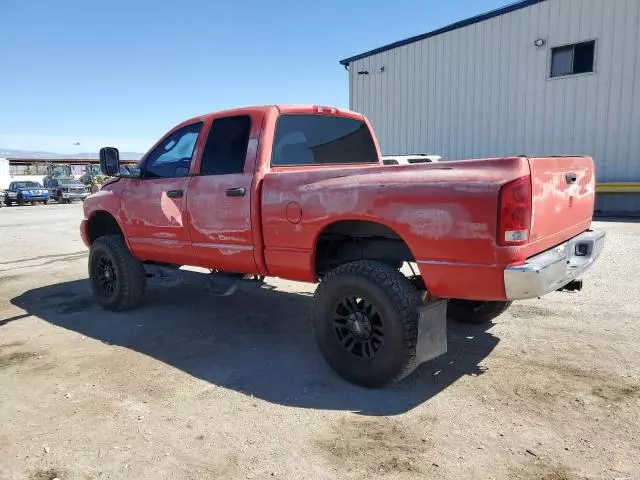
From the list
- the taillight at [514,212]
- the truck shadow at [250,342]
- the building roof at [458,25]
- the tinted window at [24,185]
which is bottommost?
→ the truck shadow at [250,342]

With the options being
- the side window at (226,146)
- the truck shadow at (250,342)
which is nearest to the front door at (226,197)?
the side window at (226,146)

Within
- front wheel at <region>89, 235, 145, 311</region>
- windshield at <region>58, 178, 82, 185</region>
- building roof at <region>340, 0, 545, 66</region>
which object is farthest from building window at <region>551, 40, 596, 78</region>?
windshield at <region>58, 178, 82, 185</region>

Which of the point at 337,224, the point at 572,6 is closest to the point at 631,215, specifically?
the point at 572,6

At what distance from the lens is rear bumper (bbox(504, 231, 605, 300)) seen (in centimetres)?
285

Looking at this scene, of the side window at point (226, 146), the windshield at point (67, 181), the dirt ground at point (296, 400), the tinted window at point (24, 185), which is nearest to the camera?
the dirt ground at point (296, 400)

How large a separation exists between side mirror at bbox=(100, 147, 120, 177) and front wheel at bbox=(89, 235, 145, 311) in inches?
33.8

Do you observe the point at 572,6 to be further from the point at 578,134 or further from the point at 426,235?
the point at 426,235

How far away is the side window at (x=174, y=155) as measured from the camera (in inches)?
192

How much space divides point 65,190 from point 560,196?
32794 millimetres

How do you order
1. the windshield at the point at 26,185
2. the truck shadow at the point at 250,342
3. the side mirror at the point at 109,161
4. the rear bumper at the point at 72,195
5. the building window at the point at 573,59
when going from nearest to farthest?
the truck shadow at the point at 250,342
the side mirror at the point at 109,161
the building window at the point at 573,59
the windshield at the point at 26,185
the rear bumper at the point at 72,195

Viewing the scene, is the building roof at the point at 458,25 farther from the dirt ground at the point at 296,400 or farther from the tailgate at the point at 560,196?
the tailgate at the point at 560,196

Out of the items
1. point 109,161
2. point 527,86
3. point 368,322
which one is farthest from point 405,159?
point 368,322

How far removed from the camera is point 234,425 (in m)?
3.07

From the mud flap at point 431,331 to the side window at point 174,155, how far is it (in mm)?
2755
